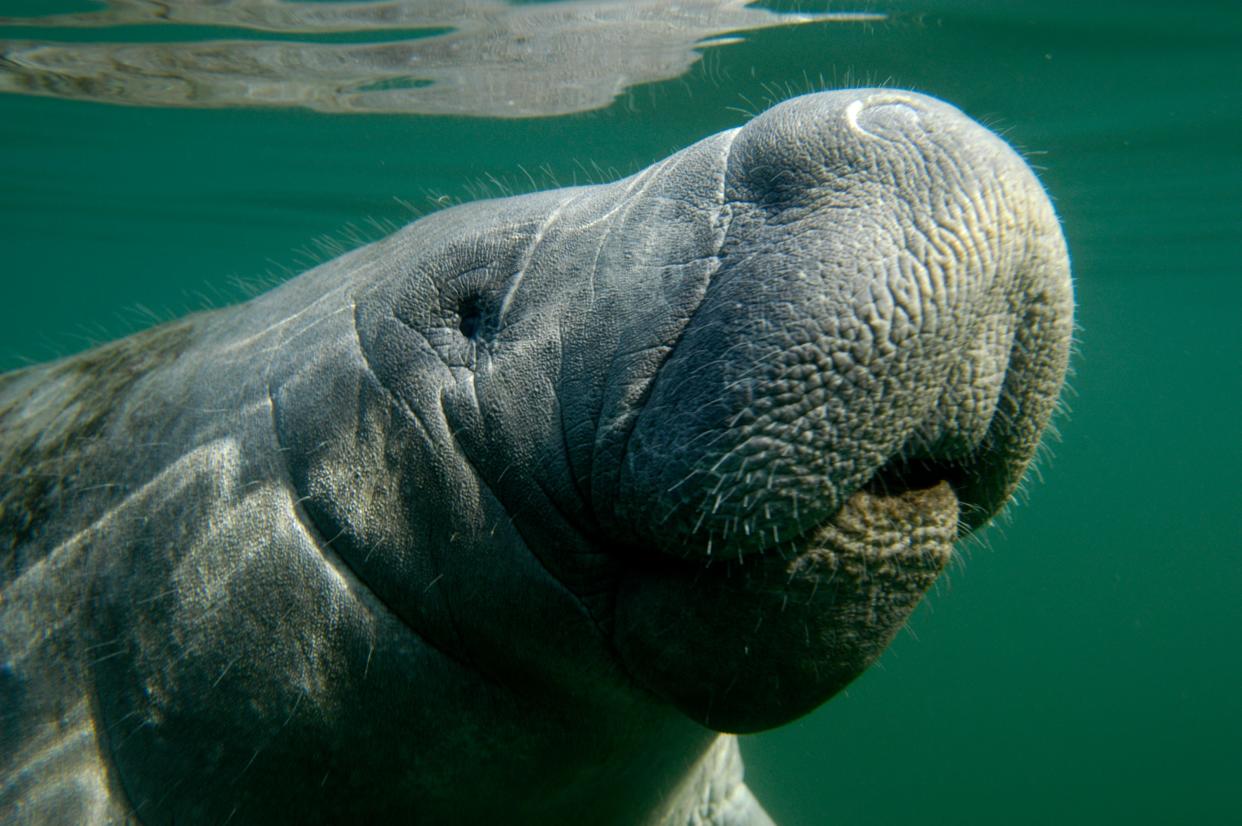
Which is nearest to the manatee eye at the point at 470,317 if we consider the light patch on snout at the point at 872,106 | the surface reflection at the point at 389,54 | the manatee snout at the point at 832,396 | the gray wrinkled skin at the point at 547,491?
the gray wrinkled skin at the point at 547,491

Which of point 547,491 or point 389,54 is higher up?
point 547,491

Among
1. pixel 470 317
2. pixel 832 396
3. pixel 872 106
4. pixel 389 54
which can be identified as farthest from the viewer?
pixel 389 54

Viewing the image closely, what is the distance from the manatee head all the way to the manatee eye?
0.09 meters

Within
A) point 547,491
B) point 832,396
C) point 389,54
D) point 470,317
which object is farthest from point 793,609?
point 389,54

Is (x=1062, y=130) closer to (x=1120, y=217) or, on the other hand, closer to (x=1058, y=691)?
(x=1120, y=217)

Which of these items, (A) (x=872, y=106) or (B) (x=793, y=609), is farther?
(A) (x=872, y=106)

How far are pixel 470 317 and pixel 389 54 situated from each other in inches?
460

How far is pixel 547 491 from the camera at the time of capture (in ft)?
5.90

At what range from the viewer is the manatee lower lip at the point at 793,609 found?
5.21 ft

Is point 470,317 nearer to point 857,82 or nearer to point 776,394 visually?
point 776,394

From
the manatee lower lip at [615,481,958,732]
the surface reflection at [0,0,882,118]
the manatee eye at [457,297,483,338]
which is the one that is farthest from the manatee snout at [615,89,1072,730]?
the surface reflection at [0,0,882,118]

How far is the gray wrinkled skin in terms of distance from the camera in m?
1.54

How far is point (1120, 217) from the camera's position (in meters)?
20.7

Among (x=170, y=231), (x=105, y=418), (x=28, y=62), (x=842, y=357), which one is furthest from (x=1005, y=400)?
(x=170, y=231)
